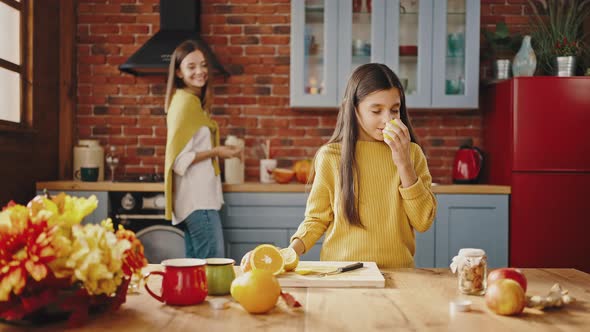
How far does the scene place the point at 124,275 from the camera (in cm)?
117

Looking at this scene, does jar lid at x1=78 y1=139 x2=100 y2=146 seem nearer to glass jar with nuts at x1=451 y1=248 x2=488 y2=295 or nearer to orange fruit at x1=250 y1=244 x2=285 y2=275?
orange fruit at x1=250 y1=244 x2=285 y2=275

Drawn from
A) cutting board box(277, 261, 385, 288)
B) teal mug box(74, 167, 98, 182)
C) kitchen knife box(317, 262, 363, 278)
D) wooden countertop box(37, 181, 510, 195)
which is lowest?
cutting board box(277, 261, 385, 288)

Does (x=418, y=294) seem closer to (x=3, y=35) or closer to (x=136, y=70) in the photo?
(x=3, y=35)

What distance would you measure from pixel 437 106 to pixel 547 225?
952 millimetres

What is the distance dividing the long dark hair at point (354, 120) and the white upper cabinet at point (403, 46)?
1831 mm

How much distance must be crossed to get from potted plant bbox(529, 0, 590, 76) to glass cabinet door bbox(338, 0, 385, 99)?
0.97 m

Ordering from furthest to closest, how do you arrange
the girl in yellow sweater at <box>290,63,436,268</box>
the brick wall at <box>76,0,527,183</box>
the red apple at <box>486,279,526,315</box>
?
the brick wall at <box>76,0,527,183</box>
the girl in yellow sweater at <box>290,63,436,268</box>
the red apple at <box>486,279,526,315</box>

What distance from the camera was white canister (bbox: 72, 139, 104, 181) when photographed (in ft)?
13.0

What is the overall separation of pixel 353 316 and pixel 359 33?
2955 mm

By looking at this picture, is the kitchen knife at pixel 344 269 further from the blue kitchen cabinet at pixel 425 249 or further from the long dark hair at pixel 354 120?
the blue kitchen cabinet at pixel 425 249

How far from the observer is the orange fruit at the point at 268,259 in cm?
147

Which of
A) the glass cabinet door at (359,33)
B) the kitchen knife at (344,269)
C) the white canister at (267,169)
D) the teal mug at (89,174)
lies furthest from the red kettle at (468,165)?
the kitchen knife at (344,269)

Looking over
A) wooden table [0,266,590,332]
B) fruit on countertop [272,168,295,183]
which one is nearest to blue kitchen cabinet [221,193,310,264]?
fruit on countertop [272,168,295,183]

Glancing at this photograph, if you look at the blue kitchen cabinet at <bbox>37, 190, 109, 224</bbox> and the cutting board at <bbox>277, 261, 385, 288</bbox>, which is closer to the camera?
the cutting board at <bbox>277, 261, 385, 288</bbox>
